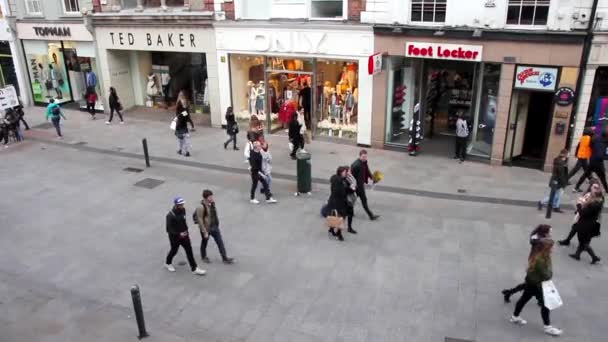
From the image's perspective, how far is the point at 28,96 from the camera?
2612cm

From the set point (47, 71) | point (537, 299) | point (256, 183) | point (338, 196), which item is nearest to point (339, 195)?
point (338, 196)

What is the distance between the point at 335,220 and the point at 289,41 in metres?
9.08

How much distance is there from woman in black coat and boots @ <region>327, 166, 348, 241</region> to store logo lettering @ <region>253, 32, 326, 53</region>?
7762 mm

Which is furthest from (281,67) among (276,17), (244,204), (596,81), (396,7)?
(596,81)

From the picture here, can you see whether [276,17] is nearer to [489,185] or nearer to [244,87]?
[244,87]

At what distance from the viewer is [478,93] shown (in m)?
16.2

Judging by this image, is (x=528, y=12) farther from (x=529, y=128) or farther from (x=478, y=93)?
(x=529, y=128)

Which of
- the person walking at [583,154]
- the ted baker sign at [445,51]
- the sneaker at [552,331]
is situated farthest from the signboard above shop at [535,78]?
the sneaker at [552,331]

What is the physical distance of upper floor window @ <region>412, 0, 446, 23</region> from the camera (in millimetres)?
15312

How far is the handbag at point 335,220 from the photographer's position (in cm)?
1093

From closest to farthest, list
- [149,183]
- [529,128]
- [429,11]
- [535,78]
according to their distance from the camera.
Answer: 1. [535,78]
2. [149,183]
3. [429,11]
4. [529,128]

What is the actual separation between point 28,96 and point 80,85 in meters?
3.29

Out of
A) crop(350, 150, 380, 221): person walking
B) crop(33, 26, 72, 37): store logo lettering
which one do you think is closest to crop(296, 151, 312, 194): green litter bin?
crop(350, 150, 380, 221): person walking

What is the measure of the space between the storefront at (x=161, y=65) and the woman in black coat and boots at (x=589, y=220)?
47.6 ft
